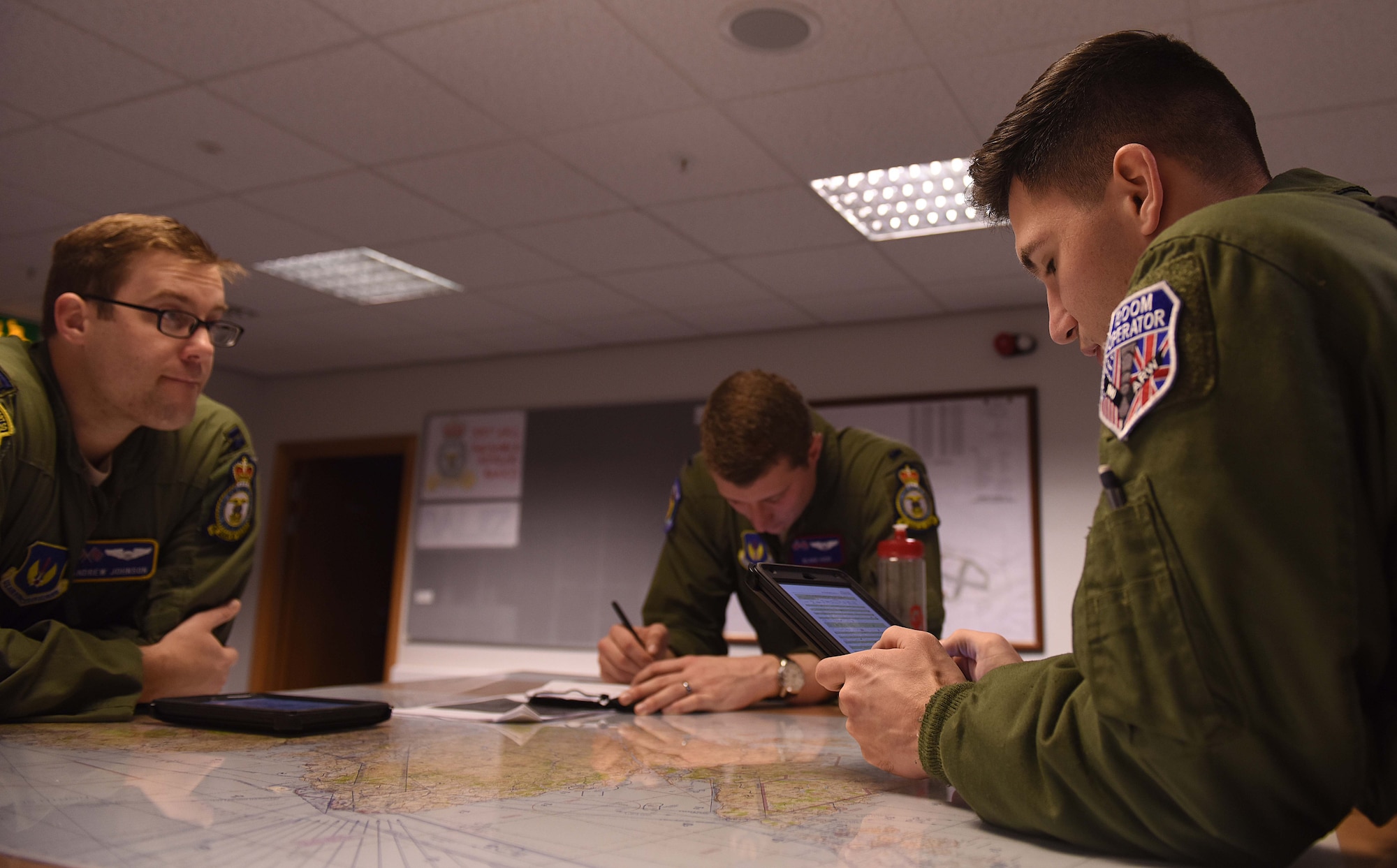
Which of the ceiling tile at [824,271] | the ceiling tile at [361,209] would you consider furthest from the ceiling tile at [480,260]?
the ceiling tile at [824,271]

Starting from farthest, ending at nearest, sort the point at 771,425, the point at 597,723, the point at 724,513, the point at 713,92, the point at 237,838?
the point at 713,92 < the point at 724,513 < the point at 771,425 < the point at 597,723 < the point at 237,838

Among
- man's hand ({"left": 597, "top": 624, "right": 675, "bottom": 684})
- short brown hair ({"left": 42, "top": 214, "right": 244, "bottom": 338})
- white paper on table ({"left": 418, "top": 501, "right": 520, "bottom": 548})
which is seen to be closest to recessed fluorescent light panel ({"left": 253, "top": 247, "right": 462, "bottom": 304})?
white paper on table ({"left": 418, "top": 501, "right": 520, "bottom": 548})

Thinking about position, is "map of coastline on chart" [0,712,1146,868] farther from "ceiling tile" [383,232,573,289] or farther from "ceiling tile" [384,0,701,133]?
"ceiling tile" [383,232,573,289]

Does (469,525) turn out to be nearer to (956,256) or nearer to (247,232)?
(247,232)

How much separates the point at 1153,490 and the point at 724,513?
1546mm

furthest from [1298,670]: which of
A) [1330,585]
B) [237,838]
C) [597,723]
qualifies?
[597,723]

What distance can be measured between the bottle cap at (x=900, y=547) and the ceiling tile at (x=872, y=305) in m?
2.78

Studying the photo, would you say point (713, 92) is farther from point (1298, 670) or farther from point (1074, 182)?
point (1298, 670)

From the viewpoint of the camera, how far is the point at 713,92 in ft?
8.66

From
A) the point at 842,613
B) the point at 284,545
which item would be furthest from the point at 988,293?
the point at 284,545

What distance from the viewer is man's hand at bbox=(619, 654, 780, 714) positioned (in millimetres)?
1570

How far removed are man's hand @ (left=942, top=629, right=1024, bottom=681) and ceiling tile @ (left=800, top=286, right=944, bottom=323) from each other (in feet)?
10.9

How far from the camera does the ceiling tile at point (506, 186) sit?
10.2ft

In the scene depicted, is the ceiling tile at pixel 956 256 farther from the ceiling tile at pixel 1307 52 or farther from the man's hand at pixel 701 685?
the man's hand at pixel 701 685
